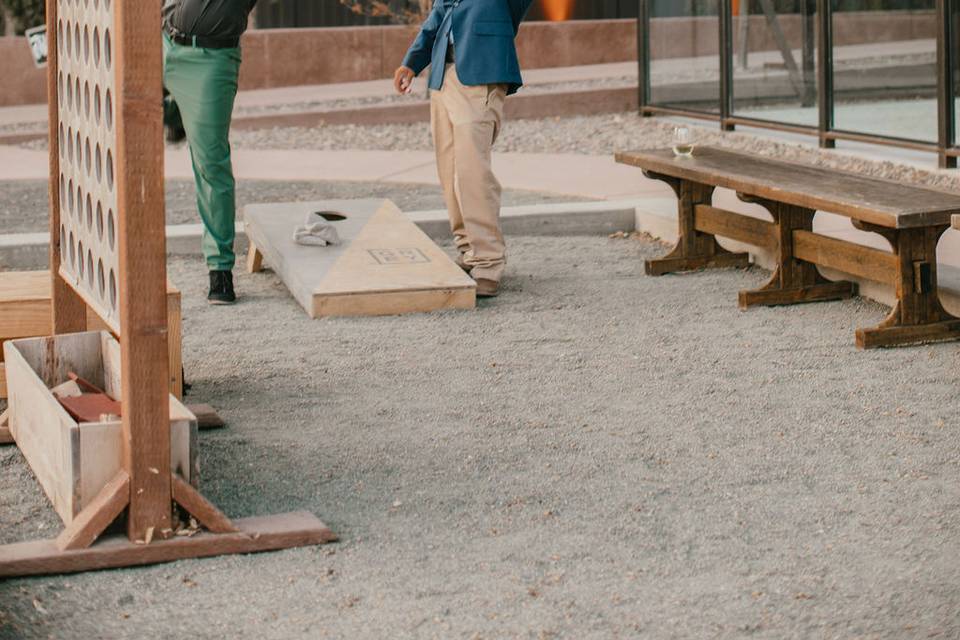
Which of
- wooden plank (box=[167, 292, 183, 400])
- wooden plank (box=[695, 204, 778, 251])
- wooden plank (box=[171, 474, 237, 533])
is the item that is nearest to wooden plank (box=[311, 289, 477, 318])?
wooden plank (box=[695, 204, 778, 251])

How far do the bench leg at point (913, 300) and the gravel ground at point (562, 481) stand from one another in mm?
86

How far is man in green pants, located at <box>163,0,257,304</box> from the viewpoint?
6.21m

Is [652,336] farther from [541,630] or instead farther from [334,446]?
[541,630]

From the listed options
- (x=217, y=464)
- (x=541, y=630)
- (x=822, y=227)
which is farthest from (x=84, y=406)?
(x=822, y=227)

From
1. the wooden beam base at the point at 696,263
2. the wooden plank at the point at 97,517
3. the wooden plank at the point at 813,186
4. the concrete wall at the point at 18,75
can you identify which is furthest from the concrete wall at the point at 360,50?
the wooden plank at the point at 97,517

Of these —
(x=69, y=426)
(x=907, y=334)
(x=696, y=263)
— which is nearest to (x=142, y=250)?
(x=69, y=426)

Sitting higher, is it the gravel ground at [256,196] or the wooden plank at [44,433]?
the gravel ground at [256,196]

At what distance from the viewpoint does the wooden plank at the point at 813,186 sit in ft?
17.4

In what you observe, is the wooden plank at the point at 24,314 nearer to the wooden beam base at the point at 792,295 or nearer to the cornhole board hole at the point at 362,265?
the cornhole board hole at the point at 362,265

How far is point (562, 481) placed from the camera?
4160 millimetres

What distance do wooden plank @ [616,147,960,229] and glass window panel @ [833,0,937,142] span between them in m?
3.37

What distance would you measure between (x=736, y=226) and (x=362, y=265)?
1.70m

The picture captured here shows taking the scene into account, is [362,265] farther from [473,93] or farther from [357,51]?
[357,51]

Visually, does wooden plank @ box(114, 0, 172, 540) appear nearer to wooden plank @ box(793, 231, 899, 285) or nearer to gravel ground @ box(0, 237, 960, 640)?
gravel ground @ box(0, 237, 960, 640)
